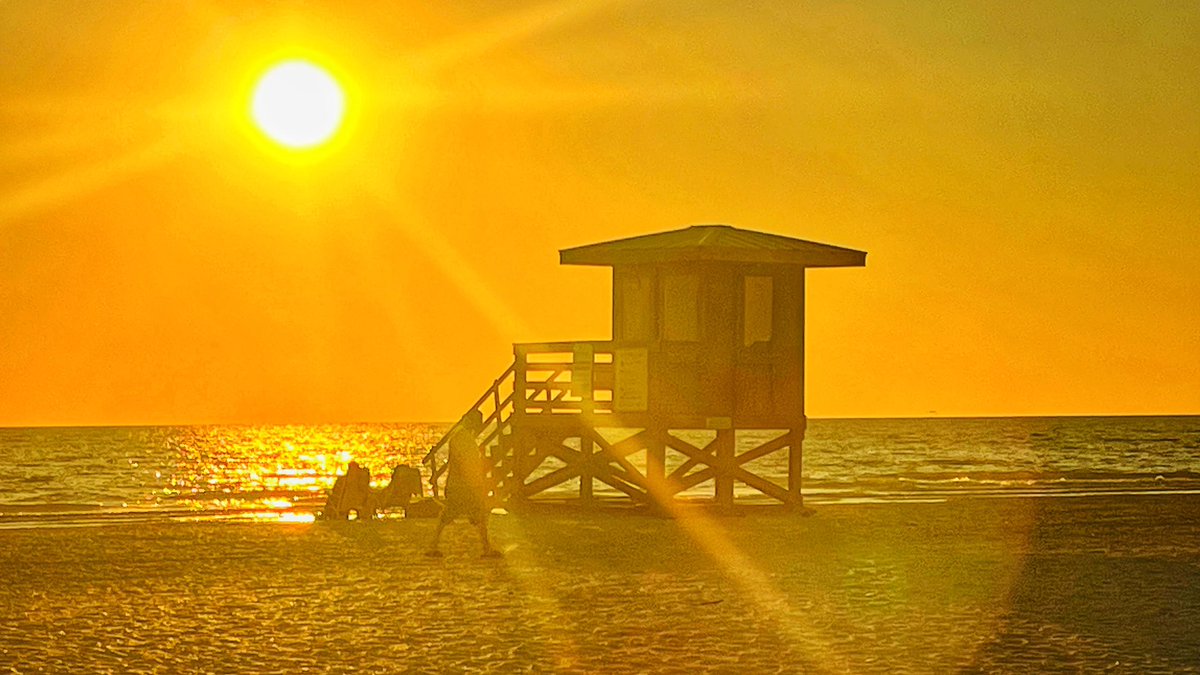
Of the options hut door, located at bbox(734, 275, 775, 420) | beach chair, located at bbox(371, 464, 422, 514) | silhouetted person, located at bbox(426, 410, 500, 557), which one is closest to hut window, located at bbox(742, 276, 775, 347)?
hut door, located at bbox(734, 275, 775, 420)

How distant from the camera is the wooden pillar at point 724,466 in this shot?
30.4 meters

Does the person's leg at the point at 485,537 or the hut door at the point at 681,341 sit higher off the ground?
the hut door at the point at 681,341

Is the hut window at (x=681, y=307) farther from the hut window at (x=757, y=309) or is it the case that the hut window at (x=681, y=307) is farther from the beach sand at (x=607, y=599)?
the beach sand at (x=607, y=599)

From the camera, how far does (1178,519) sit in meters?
31.7

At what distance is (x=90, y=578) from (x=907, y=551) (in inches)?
416

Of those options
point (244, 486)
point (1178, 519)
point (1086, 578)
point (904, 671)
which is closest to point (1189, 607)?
point (1086, 578)

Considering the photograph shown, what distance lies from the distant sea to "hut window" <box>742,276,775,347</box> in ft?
34.3

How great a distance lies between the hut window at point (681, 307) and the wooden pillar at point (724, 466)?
2087mm

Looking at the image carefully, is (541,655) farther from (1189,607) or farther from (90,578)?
(90,578)

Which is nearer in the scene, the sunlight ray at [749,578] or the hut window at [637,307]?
the sunlight ray at [749,578]

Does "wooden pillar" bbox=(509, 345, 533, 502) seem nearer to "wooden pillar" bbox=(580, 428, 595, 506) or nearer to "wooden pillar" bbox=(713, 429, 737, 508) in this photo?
"wooden pillar" bbox=(580, 428, 595, 506)

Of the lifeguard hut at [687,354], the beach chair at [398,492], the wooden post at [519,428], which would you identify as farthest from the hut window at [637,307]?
the beach chair at [398,492]

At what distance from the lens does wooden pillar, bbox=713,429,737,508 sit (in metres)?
30.4

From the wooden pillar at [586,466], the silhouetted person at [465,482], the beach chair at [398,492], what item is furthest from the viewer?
the wooden pillar at [586,466]
